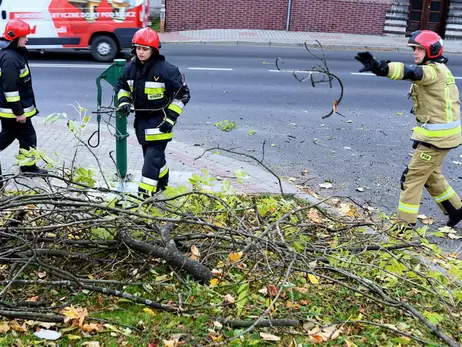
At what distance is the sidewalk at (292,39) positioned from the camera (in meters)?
18.7

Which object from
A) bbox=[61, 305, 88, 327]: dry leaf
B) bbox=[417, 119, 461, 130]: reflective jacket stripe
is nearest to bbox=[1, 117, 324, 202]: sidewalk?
bbox=[417, 119, 461, 130]: reflective jacket stripe

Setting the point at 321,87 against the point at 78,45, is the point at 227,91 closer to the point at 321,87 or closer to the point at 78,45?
the point at 321,87

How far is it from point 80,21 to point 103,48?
90 cm

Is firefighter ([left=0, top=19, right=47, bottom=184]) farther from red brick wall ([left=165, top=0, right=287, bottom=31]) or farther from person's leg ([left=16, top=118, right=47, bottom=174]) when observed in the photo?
red brick wall ([left=165, top=0, right=287, bottom=31])

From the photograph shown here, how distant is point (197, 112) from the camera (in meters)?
9.30

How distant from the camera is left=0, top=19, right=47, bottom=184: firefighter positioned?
17.2ft

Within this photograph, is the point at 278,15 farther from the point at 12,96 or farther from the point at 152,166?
the point at 152,166

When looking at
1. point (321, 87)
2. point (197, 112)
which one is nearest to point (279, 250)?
point (197, 112)

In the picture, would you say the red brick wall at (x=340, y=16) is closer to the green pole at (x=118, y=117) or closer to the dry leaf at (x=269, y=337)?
the green pole at (x=118, y=117)

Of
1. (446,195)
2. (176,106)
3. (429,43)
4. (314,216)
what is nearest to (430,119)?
(429,43)

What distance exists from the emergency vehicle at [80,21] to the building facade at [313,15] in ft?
25.3

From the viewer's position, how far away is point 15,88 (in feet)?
17.5

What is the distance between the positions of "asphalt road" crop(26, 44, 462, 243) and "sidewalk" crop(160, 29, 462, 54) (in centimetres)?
349

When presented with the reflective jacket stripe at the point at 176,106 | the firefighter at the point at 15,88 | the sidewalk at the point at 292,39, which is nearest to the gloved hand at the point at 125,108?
the reflective jacket stripe at the point at 176,106
